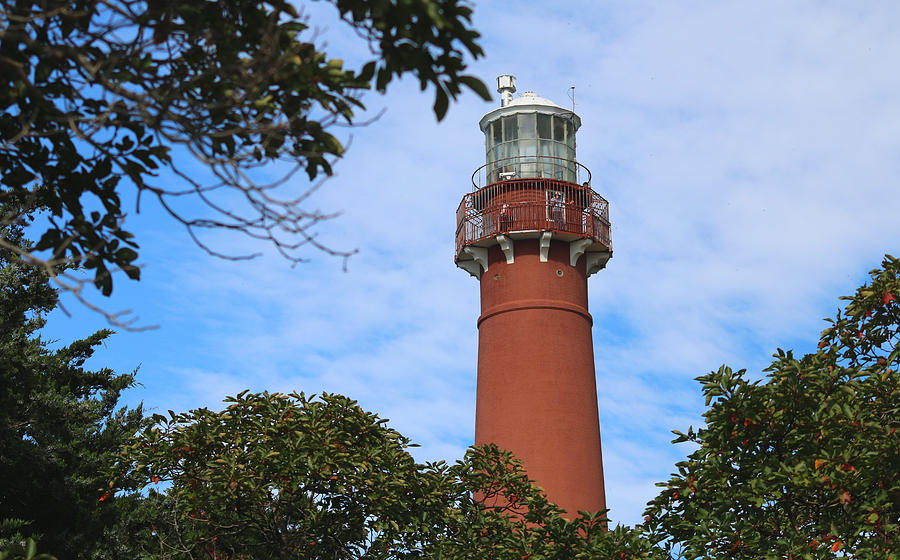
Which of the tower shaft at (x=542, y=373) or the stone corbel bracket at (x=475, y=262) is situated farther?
the stone corbel bracket at (x=475, y=262)

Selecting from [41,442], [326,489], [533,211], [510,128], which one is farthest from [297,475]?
[510,128]

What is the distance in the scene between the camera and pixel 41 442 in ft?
67.7

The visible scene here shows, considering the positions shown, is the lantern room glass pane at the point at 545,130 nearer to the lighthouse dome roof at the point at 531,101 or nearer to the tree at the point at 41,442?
the lighthouse dome roof at the point at 531,101

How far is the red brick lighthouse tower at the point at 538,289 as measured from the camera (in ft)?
85.5

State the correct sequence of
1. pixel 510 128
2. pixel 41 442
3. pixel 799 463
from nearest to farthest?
pixel 799 463 < pixel 41 442 < pixel 510 128

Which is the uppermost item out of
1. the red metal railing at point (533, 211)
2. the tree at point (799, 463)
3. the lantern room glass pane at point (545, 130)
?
the lantern room glass pane at point (545, 130)

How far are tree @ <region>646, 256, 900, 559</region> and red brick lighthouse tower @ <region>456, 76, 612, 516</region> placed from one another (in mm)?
10068

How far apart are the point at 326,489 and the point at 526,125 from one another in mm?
14477

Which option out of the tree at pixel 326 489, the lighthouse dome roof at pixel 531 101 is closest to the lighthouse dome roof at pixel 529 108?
the lighthouse dome roof at pixel 531 101

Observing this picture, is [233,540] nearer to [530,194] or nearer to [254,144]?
[530,194]

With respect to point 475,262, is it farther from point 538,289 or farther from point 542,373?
point 542,373

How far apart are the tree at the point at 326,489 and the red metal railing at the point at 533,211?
9.68m

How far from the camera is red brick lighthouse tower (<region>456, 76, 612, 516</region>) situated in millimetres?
26062

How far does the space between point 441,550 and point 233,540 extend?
16.5 feet
